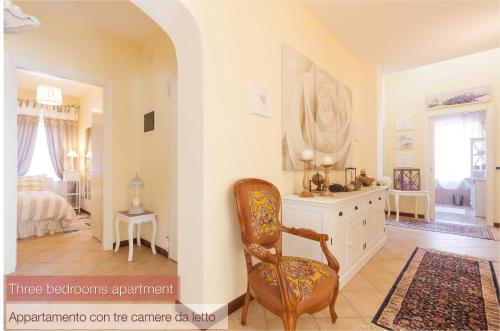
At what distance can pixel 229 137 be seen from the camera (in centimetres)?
193

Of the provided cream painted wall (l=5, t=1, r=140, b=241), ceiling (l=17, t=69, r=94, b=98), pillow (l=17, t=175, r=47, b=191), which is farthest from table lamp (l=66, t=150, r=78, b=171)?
cream painted wall (l=5, t=1, r=140, b=241)

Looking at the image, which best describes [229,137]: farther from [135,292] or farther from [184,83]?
[135,292]

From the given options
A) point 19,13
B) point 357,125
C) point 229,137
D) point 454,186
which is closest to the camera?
point 19,13

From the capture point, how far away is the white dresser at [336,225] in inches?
83.5

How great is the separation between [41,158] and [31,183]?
1.42 meters

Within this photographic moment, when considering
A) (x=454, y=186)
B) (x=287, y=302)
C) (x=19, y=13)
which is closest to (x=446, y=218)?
(x=454, y=186)

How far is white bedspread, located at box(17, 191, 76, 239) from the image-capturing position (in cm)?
379

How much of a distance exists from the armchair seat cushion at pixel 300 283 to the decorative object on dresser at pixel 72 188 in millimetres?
5852

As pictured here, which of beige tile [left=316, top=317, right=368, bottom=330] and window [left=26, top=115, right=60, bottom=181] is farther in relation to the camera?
window [left=26, top=115, right=60, bottom=181]

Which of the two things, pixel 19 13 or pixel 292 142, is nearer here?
pixel 19 13

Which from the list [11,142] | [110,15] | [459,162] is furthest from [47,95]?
[459,162]

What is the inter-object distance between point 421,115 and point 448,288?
4.07 meters

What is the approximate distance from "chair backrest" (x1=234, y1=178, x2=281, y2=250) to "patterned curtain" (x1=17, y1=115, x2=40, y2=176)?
20.6ft

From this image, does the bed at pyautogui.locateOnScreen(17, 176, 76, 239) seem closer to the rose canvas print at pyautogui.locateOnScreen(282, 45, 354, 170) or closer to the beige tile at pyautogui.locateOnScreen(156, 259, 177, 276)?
the beige tile at pyautogui.locateOnScreen(156, 259, 177, 276)
